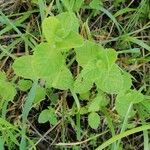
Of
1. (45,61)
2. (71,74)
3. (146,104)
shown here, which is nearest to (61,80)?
(71,74)

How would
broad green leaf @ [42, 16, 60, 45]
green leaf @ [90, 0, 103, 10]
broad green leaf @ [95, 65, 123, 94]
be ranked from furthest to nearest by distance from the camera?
green leaf @ [90, 0, 103, 10], broad green leaf @ [95, 65, 123, 94], broad green leaf @ [42, 16, 60, 45]

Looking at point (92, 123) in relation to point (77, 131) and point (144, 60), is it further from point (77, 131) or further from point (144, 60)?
point (144, 60)

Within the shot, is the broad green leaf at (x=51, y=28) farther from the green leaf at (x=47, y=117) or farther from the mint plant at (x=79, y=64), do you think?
the green leaf at (x=47, y=117)

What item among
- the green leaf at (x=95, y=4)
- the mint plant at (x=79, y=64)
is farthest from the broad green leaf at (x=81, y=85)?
the green leaf at (x=95, y=4)

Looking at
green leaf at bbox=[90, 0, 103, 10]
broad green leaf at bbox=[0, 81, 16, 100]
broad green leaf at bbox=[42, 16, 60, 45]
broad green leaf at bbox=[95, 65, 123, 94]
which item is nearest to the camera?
broad green leaf at bbox=[42, 16, 60, 45]

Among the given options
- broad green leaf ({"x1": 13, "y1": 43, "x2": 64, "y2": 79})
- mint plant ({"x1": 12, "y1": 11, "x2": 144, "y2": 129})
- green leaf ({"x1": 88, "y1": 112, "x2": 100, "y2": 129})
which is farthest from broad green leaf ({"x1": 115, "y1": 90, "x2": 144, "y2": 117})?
broad green leaf ({"x1": 13, "y1": 43, "x2": 64, "y2": 79})

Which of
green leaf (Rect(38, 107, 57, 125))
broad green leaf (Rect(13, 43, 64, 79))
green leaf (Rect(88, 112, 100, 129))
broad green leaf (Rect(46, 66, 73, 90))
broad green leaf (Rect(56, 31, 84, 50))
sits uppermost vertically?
broad green leaf (Rect(56, 31, 84, 50))

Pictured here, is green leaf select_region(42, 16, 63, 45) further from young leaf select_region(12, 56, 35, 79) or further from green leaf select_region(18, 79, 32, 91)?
green leaf select_region(18, 79, 32, 91)
